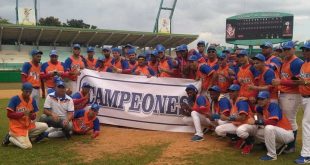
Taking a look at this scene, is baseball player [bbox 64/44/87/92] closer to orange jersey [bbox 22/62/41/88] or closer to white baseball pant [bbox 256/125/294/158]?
orange jersey [bbox 22/62/41/88]

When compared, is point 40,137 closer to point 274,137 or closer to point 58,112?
point 58,112

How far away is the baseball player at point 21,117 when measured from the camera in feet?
22.5

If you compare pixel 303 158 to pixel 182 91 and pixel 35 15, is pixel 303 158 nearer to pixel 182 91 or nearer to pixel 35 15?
pixel 182 91

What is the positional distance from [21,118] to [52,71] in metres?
1.92

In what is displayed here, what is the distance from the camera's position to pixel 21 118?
6.98 metres

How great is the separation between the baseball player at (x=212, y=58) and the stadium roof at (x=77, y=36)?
3865 centimetres

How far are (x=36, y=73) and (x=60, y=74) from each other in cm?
56

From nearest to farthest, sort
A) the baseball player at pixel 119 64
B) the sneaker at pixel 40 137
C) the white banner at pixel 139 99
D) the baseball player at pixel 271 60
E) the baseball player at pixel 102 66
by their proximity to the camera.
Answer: the baseball player at pixel 271 60, the sneaker at pixel 40 137, the white banner at pixel 139 99, the baseball player at pixel 119 64, the baseball player at pixel 102 66

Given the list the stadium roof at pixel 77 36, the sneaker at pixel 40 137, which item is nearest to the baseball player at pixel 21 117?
the sneaker at pixel 40 137

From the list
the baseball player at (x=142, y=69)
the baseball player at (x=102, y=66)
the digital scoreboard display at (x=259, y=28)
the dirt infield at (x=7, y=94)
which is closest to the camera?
the baseball player at (x=142, y=69)

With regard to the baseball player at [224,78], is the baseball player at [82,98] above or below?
below

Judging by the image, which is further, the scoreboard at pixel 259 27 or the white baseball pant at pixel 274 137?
the scoreboard at pixel 259 27

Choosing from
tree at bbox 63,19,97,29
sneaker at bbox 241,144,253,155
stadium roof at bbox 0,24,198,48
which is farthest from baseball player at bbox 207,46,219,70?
tree at bbox 63,19,97,29

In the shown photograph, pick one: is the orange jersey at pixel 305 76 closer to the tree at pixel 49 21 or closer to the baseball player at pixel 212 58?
the baseball player at pixel 212 58
